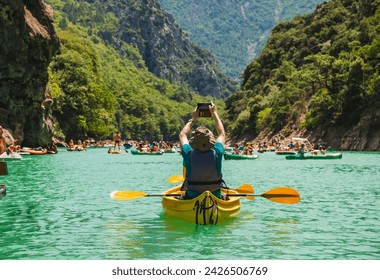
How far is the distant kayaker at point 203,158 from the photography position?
11.9m

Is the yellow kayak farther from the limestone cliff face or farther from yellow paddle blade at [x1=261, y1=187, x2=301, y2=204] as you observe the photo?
the limestone cliff face

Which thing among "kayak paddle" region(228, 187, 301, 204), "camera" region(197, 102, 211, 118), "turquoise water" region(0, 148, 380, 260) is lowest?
"turquoise water" region(0, 148, 380, 260)

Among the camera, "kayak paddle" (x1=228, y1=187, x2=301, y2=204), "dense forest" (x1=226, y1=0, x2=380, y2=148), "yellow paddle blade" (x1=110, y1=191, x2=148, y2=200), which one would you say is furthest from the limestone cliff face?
"kayak paddle" (x1=228, y1=187, x2=301, y2=204)

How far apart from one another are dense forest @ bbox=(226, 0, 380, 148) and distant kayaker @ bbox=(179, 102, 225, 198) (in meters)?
57.8

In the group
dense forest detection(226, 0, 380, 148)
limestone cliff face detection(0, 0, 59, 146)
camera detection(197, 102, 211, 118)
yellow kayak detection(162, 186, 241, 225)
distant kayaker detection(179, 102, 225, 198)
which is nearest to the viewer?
distant kayaker detection(179, 102, 225, 198)

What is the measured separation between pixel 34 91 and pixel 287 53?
72.8 metres

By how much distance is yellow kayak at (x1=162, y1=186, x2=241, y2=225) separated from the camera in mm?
12023

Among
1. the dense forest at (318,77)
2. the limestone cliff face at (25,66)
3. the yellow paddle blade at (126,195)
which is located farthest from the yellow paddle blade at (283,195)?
the dense forest at (318,77)

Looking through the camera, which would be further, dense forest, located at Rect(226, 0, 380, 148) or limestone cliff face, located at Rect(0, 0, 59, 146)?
dense forest, located at Rect(226, 0, 380, 148)

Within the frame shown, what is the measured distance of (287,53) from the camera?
11838cm

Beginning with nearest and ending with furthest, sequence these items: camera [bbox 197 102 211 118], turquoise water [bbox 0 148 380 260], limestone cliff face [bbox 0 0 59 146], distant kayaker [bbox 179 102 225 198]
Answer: turquoise water [bbox 0 148 380 260] → distant kayaker [bbox 179 102 225 198] → camera [bbox 197 102 211 118] → limestone cliff face [bbox 0 0 59 146]

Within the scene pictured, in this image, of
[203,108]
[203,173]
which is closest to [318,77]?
[203,108]

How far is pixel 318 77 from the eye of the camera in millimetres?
79562
